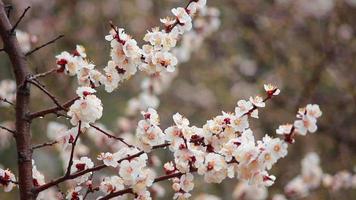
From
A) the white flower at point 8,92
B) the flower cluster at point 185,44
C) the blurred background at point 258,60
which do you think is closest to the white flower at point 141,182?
the white flower at point 8,92

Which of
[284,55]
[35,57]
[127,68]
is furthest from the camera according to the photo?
[284,55]

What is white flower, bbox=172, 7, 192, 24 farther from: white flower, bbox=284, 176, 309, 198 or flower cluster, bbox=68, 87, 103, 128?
white flower, bbox=284, 176, 309, 198

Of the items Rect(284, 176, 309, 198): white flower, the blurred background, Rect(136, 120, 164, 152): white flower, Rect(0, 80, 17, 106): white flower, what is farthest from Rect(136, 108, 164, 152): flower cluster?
the blurred background

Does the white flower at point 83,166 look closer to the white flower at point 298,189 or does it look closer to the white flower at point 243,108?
the white flower at point 243,108

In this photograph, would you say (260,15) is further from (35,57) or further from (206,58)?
(35,57)

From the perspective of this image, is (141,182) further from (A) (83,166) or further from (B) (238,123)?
(B) (238,123)

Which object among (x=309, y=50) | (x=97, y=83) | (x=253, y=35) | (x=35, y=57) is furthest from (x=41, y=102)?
(x=97, y=83)
